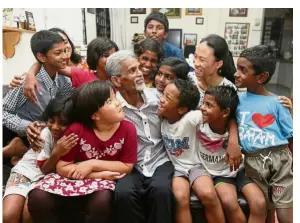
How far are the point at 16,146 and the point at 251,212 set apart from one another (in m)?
1.27

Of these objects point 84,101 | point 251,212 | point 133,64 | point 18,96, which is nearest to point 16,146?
point 18,96

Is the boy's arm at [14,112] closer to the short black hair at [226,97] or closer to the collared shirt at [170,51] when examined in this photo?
the short black hair at [226,97]

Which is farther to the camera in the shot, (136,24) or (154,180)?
(136,24)

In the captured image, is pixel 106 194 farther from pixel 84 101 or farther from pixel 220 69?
pixel 220 69

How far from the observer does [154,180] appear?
1.34m

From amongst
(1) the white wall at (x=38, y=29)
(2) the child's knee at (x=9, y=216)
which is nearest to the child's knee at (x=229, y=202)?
(2) the child's knee at (x=9, y=216)

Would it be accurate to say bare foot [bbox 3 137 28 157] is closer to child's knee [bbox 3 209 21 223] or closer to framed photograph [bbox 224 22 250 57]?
child's knee [bbox 3 209 21 223]

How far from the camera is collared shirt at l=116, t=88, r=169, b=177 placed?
1.49 meters

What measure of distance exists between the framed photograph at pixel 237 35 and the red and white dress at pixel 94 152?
5.00 metres

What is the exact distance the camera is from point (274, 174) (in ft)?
4.42

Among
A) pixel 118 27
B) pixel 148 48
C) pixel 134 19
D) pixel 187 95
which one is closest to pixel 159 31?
pixel 148 48

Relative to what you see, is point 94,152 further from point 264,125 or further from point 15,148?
point 264,125

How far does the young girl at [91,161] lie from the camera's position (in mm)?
1243

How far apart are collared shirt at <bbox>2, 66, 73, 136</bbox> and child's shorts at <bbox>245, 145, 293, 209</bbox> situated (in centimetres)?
113
